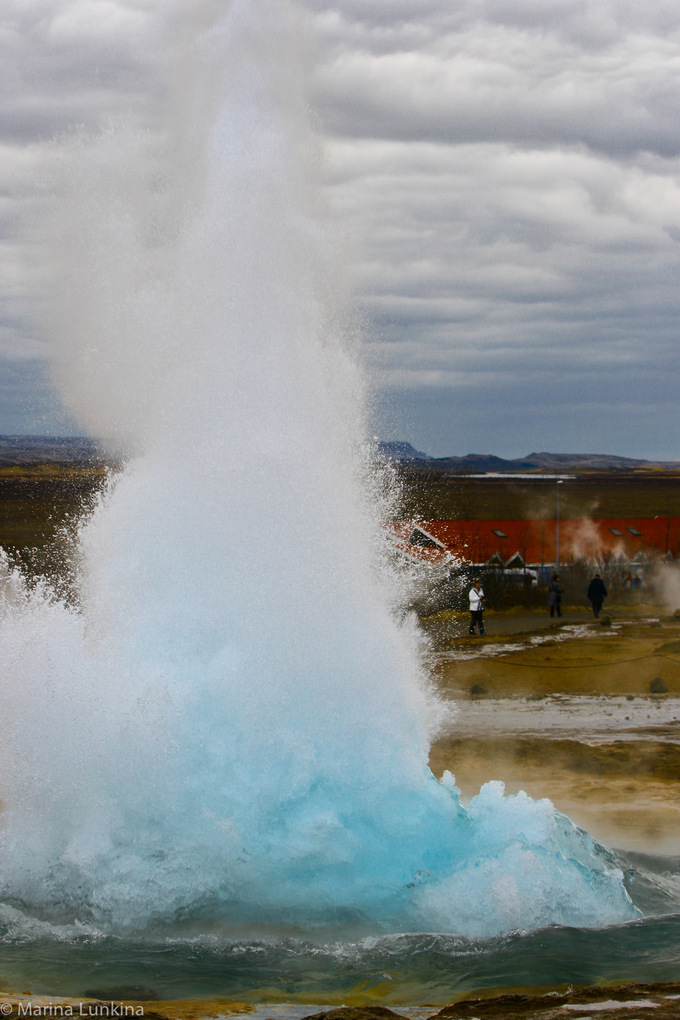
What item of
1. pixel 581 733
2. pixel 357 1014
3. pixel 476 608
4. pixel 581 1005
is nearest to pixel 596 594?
pixel 476 608

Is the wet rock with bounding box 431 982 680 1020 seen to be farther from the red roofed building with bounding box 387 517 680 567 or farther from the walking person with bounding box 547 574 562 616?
the red roofed building with bounding box 387 517 680 567

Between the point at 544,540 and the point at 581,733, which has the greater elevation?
the point at 544,540

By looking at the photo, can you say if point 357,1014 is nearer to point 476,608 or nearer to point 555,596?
point 476,608

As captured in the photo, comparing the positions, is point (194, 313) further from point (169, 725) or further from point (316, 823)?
point (316, 823)

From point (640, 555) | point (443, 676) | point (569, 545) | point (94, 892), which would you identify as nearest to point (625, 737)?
point (443, 676)

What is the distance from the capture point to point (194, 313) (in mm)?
9719

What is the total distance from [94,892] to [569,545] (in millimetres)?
38269

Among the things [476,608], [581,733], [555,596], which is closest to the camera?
[581,733]

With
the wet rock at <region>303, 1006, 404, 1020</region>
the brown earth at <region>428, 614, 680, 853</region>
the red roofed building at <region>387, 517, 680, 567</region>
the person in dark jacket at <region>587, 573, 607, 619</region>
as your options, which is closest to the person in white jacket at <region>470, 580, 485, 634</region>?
the brown earth at <region>428, 614, 680, 853</region>

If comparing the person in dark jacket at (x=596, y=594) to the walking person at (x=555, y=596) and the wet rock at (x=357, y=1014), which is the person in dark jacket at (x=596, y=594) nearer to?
the walking person at (x=555, y=596)

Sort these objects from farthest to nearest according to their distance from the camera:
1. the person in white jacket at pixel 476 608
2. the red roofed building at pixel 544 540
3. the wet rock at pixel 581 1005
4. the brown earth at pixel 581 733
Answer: the red roofed building at pixel 544 540, the person in white jacket at pixel 476 608, the brown earth at pixel 581 733, the wet rock at pixel 581 1005

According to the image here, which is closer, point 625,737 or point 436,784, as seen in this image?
point 436,784

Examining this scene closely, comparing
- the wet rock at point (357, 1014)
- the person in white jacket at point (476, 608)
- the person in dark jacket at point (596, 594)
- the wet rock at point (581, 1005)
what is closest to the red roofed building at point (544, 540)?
the person in dark jacket at point (596, 594)

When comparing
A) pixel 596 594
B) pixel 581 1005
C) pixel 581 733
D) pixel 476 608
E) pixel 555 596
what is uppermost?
pixel 555 596
